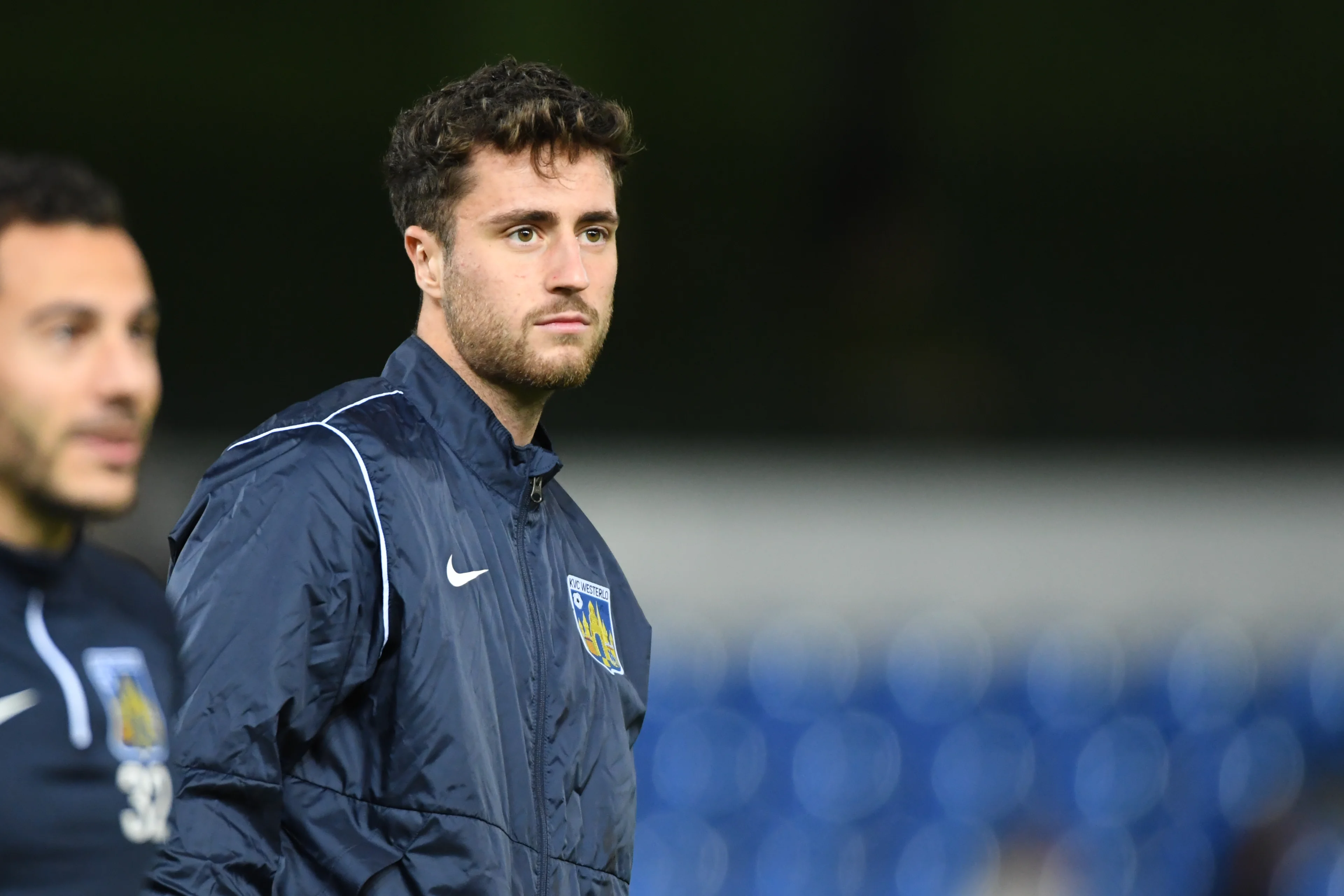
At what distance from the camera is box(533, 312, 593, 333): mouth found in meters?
1.77

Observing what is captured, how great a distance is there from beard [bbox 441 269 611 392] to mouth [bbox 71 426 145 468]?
807 mm

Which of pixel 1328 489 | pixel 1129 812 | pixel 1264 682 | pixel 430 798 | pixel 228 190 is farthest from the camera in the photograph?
pixel 228 190

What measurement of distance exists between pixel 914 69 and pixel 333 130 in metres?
3.08

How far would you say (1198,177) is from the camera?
8758 mm

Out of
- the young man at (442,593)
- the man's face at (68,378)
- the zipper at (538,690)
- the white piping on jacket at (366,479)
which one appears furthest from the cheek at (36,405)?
the zipper at (538,690)

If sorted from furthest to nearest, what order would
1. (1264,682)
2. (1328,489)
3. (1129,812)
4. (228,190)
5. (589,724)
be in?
1. (228,190)
2. (1328,489)
3. (1264,682)
4. (1129,812)
5. (589,724)

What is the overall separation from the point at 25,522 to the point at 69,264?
0.50ft

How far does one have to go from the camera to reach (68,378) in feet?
3.15

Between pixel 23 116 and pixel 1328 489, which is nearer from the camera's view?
pixel 1328 489

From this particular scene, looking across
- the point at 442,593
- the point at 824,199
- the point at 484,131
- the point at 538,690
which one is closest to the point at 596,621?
the point at 538,690

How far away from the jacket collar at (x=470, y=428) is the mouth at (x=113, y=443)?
0.78 metres

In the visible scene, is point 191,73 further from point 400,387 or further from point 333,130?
point 400,387

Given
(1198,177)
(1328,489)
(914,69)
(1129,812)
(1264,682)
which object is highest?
(914,69)

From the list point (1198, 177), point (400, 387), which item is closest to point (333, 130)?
point (1198, 177)
